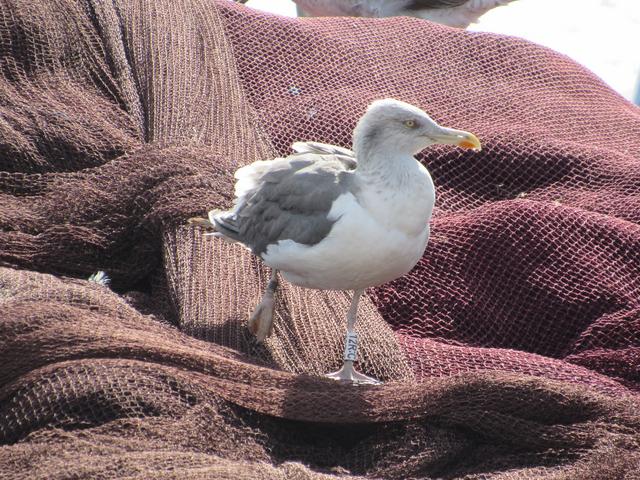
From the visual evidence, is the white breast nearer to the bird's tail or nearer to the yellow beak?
the yellow beak

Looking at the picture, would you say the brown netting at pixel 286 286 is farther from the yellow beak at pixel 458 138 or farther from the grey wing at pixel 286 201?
the yellow beak at pixel 458 138

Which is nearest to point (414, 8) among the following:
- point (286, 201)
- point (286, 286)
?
point (286, 286)

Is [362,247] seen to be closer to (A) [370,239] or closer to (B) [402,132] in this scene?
(A) [370,239]

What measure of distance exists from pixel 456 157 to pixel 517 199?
0.28 meters

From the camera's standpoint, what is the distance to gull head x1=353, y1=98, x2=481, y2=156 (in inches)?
99.6

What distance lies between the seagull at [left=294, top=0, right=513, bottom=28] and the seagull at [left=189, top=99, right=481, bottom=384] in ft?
10.4

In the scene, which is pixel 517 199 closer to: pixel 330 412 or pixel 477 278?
pixel 477 278

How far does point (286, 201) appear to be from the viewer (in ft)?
8.49

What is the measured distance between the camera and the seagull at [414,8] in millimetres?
5688

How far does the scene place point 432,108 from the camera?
11.5ft

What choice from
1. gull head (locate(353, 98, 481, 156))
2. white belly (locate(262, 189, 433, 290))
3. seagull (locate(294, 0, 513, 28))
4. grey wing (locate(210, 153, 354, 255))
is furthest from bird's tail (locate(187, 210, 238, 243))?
seagull (locate(294, 0, 513, 28))

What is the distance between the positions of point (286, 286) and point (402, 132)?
1.77 feet

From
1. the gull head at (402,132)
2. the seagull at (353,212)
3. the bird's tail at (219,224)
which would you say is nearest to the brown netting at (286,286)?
the bird's tail at (219,224)

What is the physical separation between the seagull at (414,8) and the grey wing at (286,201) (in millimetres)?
3124
